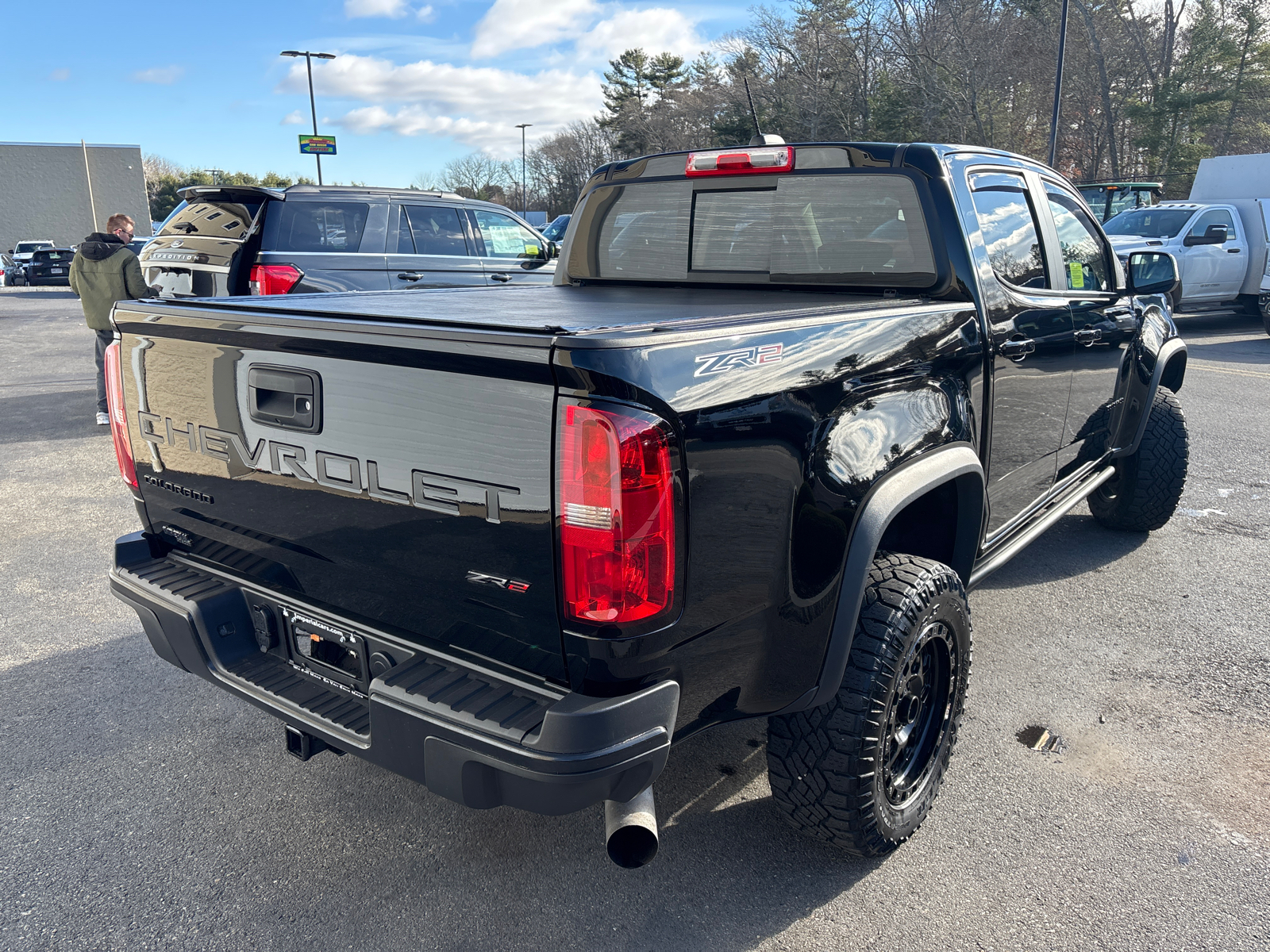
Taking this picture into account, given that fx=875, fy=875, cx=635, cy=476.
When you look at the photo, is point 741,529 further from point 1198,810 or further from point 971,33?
point 971,33

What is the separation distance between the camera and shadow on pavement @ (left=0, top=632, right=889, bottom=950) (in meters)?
2.25

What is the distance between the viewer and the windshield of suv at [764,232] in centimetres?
306

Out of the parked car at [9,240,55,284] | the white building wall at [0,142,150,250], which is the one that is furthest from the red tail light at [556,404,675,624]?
the white building wall at [0,142,150,250]

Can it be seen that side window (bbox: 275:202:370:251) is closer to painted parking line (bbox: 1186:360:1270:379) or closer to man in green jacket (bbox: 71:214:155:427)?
man in green jacket (bbox: 71:214:155:427)

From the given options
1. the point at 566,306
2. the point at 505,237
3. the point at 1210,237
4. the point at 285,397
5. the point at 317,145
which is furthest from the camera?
the point at 317,145

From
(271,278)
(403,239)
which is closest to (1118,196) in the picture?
(403,239)

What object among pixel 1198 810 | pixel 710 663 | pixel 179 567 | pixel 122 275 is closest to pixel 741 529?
pixel 710 663

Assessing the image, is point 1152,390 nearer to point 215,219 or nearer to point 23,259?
point 215,219

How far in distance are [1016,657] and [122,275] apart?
8363 mm

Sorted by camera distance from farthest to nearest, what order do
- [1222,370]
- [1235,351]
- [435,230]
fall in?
[1235,351], [1222,370], [435,230]

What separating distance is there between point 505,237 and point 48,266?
2937cm

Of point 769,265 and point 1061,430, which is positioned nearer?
point 769,265

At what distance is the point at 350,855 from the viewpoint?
2512 mm

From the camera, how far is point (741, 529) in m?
1.89
